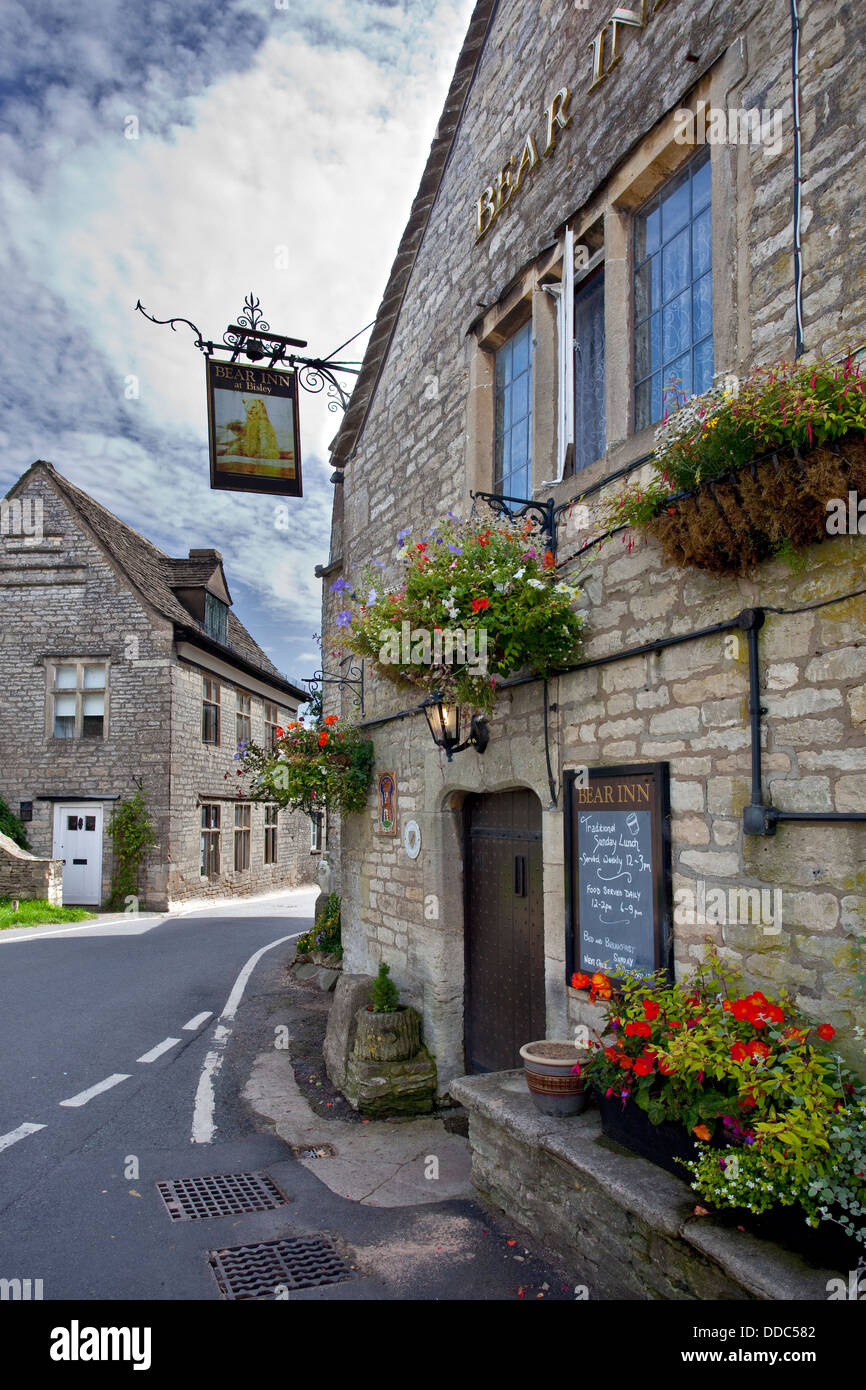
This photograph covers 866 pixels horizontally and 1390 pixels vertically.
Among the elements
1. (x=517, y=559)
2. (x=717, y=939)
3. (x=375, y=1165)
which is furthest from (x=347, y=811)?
(x=717, y=939)

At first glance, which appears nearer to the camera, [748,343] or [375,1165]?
[748,343]

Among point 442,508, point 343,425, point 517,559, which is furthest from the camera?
point 343,425

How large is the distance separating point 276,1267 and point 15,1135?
2.60 metres

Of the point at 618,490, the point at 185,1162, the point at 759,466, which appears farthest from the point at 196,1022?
the point at 759,466

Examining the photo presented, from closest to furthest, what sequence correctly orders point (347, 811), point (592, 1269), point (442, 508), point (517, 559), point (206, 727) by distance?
point (592, 1269) < point (517, 559) < point (442, 508) < point (347, 811) < point (206, 727)

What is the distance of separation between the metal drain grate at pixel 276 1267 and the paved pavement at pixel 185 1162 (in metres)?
0.07

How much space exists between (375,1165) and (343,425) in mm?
7466

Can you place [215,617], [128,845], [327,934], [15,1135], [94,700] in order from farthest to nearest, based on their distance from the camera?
[215,617] < [94,700] < [128,845] < [327,934] < [15,1135]

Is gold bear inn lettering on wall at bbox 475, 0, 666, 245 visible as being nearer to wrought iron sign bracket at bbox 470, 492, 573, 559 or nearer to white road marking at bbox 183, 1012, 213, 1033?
wrought iron sign bracket at bbox 470, 492, 573, 559

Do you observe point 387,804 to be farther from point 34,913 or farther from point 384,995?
point 34,913

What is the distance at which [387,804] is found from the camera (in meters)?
8.37

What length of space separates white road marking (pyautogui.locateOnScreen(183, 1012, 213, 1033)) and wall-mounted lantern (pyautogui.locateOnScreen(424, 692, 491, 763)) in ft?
15.0

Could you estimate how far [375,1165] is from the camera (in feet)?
18.6
